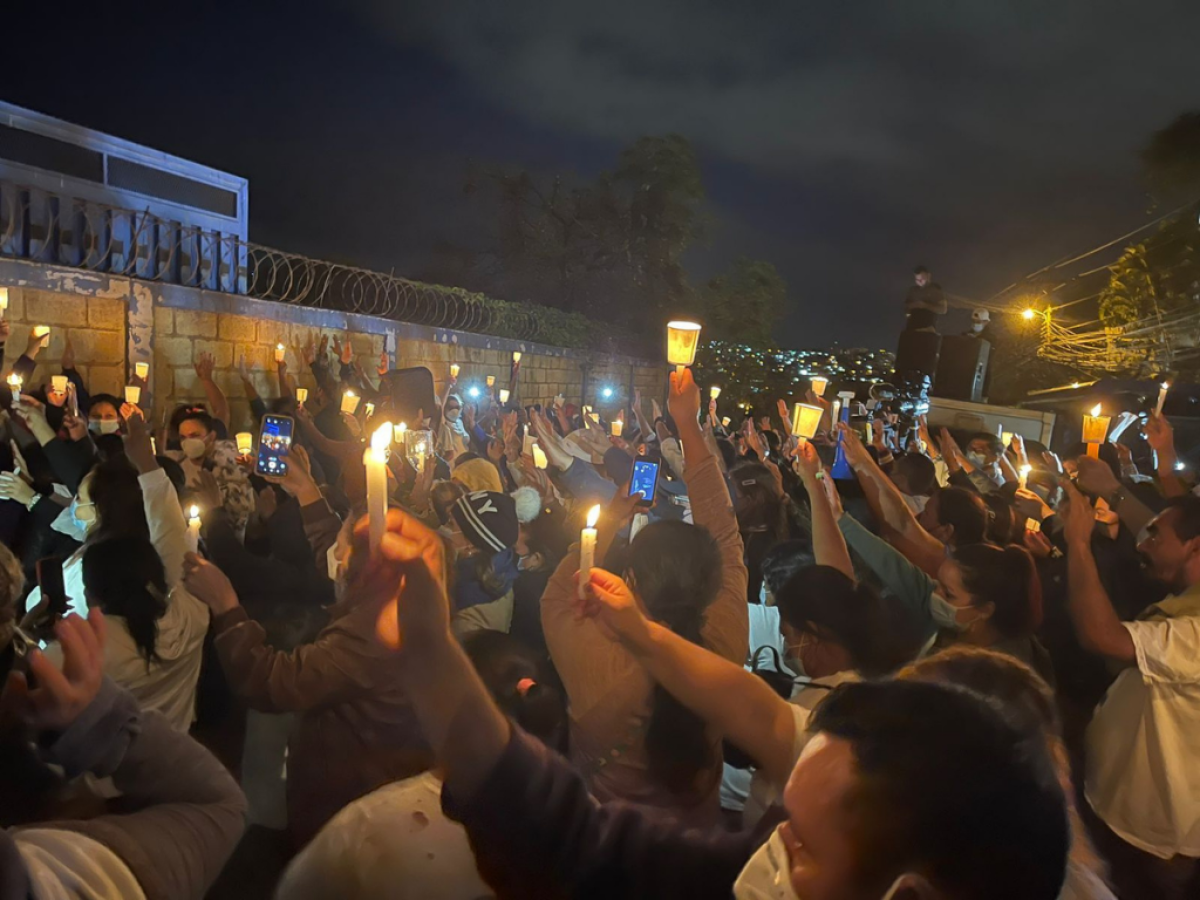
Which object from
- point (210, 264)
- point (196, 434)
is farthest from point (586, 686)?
point (210, 264)

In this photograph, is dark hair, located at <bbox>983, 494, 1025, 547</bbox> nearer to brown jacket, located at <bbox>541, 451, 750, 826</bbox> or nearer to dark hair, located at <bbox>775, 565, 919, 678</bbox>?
dark hair, located at <bbox>775, 565, 919, 678</bbox>

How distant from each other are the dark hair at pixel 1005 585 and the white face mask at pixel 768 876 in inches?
76.9

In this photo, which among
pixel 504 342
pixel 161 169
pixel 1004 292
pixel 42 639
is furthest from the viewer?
pixel 1004 292

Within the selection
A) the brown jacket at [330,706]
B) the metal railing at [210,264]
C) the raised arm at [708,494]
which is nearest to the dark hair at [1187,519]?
the raised arm at [708,494]

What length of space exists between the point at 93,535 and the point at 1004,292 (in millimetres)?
32822

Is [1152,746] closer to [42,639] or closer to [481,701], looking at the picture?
[481,701]

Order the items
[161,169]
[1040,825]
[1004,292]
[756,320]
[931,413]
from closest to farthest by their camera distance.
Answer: [1040,825]
[161,169]
[931,413]
[1004,292]
[756,320]

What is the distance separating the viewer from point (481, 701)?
1.26m

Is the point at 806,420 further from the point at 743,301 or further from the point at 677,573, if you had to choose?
the point at 743,301

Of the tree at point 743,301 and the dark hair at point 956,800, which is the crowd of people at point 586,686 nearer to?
the dark hair at point 956,800

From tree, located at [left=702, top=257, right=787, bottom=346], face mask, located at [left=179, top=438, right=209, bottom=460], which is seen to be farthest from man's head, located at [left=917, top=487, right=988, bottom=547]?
tree, located at [left=702, top=257, right=787, bottom=346]

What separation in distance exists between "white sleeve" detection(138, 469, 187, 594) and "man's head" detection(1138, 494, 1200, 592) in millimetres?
3937

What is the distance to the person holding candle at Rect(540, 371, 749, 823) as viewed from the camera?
7.13 feet

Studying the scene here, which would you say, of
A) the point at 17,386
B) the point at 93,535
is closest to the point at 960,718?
the point at 93,535
